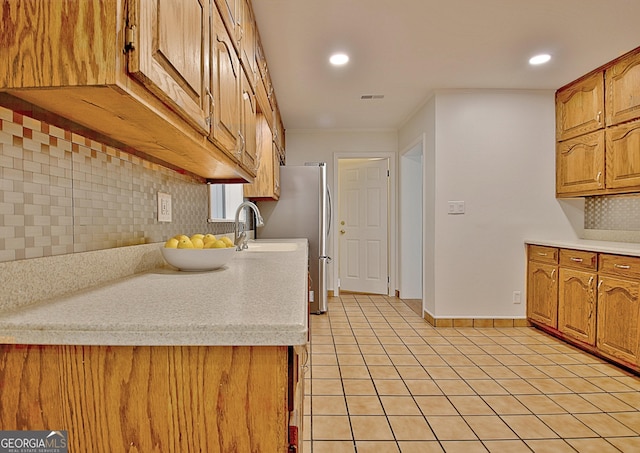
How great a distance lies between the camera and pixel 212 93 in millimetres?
1104

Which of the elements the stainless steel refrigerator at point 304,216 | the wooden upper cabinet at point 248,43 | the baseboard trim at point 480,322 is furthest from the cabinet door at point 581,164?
the wooden upper cabinet at point 248,43

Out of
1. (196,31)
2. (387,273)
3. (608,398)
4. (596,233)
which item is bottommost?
(608,398)

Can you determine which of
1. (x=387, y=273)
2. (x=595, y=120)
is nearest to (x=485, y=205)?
(x=595, y=120)

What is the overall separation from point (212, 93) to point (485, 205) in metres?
3.03

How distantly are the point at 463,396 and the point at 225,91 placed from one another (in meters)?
2.01

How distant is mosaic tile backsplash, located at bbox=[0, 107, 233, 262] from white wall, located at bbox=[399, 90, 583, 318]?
277 centimetres

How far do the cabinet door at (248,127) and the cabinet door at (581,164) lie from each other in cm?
284

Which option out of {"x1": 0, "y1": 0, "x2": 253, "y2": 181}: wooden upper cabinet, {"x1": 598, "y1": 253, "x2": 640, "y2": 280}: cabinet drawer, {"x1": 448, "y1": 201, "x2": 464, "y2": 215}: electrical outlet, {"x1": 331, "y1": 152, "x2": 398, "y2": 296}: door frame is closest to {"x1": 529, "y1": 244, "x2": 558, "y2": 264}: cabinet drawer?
{"x1": 598, "y1": 253, "x2": 640, "y2": 280}: cabinet drawer

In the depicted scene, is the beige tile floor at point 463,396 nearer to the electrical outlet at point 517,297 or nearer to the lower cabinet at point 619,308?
the lower cabinet at point 619,308

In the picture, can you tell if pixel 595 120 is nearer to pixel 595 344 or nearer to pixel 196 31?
pixel 595 344

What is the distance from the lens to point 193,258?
1246 millimetres

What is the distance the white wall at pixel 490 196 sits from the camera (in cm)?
340

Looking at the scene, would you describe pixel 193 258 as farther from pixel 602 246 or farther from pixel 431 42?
pixel 602 246

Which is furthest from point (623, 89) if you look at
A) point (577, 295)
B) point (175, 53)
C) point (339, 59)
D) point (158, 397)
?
point (158, 397)
